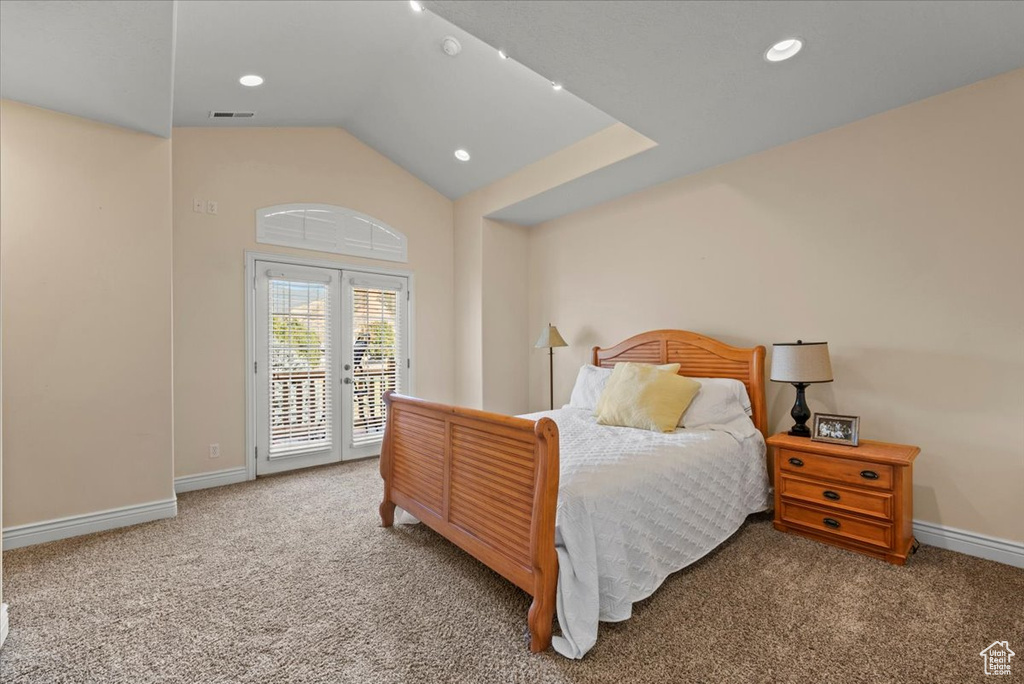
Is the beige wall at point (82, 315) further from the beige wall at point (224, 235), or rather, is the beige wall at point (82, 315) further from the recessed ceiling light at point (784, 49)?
the recessed ceiling light at point (784, 49)

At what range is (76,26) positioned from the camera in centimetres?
201

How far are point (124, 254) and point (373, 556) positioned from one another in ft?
8.31

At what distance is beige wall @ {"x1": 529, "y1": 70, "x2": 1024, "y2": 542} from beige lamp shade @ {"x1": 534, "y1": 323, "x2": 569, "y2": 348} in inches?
45.2

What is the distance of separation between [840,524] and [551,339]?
2618mm

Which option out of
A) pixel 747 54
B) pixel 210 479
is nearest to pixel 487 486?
pixel 747 54

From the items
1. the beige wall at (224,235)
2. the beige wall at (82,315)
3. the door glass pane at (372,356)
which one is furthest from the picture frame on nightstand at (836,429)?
the beige wall at (82,315)

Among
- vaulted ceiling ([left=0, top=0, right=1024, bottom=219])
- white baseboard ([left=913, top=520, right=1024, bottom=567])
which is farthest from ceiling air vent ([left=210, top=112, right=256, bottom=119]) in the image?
white baseboard ([left=913, top=520, right=1024, bottom=567])

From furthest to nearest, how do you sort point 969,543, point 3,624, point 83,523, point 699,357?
1. point 699,357
2. point 83,523
3. point 969,543
4. point 3,624

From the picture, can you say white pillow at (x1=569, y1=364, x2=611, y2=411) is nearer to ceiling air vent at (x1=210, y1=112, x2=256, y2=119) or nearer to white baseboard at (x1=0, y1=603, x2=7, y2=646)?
white baseboard at (x1=0, y1=603, x2=7, y2=646)

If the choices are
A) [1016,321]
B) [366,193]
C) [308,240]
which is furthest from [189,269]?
[1016,321]

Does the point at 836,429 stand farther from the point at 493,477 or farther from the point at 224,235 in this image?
the point at 224,235

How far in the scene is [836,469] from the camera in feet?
8.27

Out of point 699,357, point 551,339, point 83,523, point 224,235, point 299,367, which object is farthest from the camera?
point 551,339

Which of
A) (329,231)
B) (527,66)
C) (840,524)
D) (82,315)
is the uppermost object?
(527,66)
